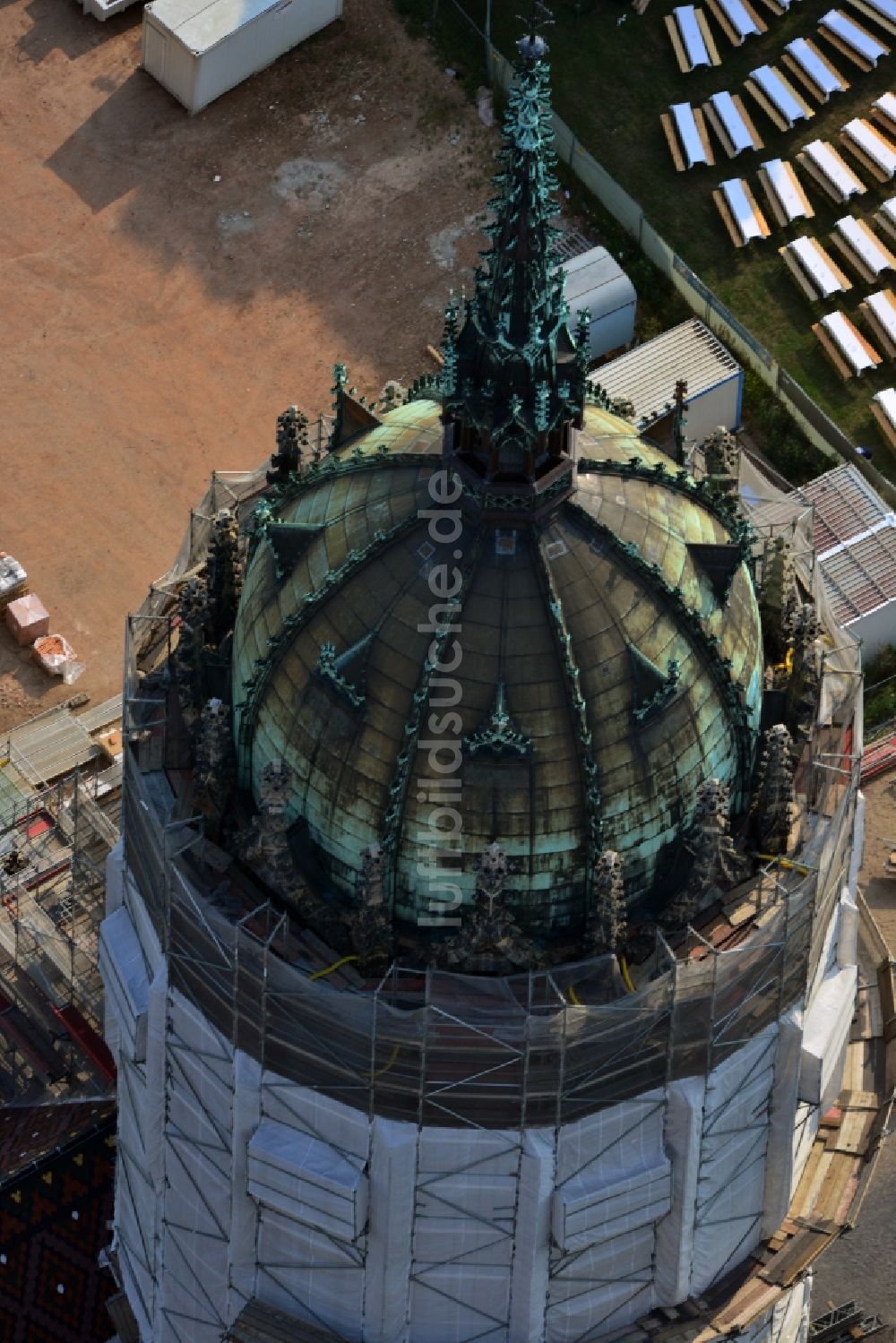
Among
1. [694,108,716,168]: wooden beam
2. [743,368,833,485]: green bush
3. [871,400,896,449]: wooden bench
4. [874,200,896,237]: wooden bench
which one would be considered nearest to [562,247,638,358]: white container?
[743,368,833,485]: green bush

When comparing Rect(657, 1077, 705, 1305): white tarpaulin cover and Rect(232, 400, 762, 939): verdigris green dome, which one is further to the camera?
Rect(657, 1077, 705, 1305): white tarpaulin cover

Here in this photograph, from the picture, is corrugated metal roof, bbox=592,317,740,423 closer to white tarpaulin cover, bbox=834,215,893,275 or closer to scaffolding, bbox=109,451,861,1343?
white tarpaulin cover, bbox=834,215,893,275

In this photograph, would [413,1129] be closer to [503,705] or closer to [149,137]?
[503,705]

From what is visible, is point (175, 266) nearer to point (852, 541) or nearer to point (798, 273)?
point (798, 273)

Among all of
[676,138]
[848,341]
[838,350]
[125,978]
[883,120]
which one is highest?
[883,120]

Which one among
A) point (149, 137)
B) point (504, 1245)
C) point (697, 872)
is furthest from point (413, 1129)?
point (149, 137)

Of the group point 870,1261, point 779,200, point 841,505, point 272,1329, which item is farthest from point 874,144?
point 272,1329
